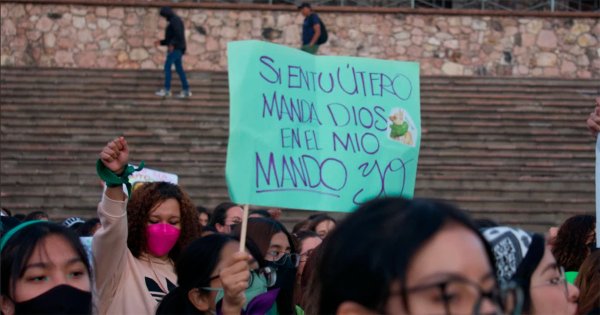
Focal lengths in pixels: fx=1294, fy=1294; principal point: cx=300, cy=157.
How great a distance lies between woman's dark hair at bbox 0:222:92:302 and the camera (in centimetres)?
367

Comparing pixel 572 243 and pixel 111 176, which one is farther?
pixel 572 243

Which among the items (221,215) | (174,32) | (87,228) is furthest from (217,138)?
(87,228)

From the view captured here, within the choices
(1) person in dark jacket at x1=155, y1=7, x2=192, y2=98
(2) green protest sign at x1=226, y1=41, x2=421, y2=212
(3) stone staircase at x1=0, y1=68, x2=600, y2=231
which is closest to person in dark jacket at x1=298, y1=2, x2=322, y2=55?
(3) stone staircase at x1=0, y1=68, x2=600, y2=231

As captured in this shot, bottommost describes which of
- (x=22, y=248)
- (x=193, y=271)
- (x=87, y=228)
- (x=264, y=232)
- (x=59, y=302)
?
(x=87, y=228)

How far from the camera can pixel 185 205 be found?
5.67 meters

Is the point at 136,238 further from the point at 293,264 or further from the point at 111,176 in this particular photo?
the point at 111,176

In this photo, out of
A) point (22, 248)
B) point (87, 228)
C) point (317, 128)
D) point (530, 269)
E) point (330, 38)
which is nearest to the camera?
point (530, 269)

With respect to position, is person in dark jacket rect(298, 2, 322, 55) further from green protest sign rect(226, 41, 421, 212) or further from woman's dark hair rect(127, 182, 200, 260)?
woman's dark hair rect(127, 182, 200, 260)

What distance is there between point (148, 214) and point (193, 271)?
47.0 inches

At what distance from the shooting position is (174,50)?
1980 cm

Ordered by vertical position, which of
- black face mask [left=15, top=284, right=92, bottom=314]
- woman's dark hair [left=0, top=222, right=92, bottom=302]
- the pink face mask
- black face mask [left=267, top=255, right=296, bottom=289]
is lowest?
black face mask [left=267, top=255, right=296, bottom=289]

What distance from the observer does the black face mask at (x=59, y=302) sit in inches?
140

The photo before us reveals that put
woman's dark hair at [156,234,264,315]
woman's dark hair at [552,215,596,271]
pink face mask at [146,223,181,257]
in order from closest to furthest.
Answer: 1. woman's dark hair at [156,234,264,315]
2. pink face mask at [146,223,181,257]
3. woman's dark hair at [552,215,596,271]

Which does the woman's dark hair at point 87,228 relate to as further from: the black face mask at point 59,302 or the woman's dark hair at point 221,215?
the black face mask at point 59,302
